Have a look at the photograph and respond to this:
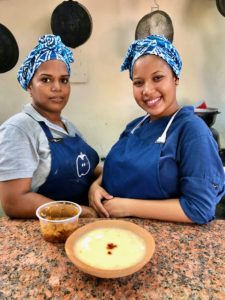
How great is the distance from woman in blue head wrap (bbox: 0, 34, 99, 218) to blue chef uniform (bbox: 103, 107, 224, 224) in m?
0.21

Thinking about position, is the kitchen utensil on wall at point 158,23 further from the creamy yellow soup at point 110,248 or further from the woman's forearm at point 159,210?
the creamy yellow soup at point 110,248

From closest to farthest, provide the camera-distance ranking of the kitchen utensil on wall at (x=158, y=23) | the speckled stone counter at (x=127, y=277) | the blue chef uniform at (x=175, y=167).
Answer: the speckled stone counter at (x=127, y=277) → the blue chef uniform at (x=175, y=167) → the kitchen utensil on wall at (x=158, y=23)

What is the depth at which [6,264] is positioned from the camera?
737mm

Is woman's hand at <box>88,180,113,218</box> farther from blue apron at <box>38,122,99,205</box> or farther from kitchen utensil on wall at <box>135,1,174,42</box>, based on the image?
kitchen utensil on wall at <box>135,1,174,42</box>

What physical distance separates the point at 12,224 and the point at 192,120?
0.77 meters

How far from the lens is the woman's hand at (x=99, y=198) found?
1102 mm

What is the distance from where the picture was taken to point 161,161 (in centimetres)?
99

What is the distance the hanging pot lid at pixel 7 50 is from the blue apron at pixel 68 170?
1.47m

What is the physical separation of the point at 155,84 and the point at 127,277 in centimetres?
75

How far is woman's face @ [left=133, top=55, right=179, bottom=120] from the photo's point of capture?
1099 mm

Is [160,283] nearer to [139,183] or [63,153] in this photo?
[139,183]

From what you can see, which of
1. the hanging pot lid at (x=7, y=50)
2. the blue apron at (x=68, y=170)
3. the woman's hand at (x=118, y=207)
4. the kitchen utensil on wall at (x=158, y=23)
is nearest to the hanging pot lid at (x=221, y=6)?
the kitchen utensil on wall at (x=158, y=23)

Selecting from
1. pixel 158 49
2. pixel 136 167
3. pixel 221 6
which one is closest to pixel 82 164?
pixel 136 167

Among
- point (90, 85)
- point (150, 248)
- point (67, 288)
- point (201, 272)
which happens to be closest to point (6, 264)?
point (67, 288)
